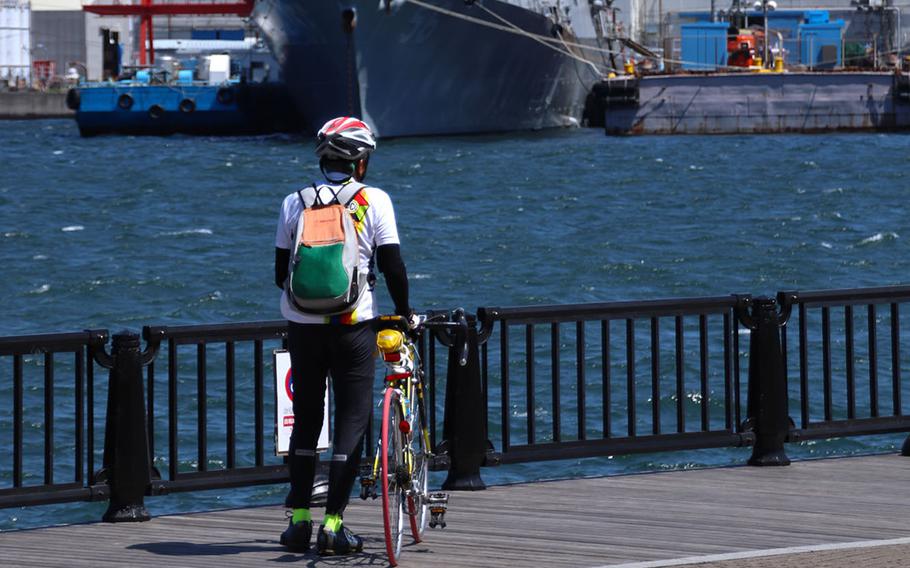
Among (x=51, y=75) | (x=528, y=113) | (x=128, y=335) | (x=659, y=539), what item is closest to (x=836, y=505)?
(x=659, y=539)

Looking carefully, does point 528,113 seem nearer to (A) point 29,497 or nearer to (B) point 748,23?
(B) point 748,23

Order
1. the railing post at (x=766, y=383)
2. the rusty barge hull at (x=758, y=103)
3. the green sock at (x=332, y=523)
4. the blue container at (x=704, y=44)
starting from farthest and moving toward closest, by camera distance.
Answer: the blue container at (x=704, y=44) < the rusty barge hull at (x=758, y=103) < the railing post at (x=766, y=383) < the green sock at (x=332, y=523)

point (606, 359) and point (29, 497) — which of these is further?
point (606, 359)

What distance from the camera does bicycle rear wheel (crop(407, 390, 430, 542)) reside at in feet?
24.7

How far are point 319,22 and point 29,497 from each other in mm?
54477

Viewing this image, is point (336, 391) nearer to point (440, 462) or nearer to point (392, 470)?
point (392, 470)

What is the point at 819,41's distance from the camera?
86.6 metres

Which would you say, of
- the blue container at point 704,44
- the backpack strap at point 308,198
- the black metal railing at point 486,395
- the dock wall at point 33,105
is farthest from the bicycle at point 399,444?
the dock wall at point 33,105

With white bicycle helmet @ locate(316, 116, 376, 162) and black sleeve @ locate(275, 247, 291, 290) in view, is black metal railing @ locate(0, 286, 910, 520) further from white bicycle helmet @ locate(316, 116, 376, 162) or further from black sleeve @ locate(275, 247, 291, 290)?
white bicycle helmet @ locate(316, 116, 376, 162)

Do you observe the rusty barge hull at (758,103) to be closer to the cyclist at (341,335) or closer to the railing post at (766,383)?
the railing post at (766,383)

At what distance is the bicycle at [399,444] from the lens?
7.13 meters

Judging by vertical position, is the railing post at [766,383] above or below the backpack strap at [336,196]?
below

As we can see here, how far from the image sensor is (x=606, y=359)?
9.50 metres

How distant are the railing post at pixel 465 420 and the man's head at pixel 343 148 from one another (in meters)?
2.03
